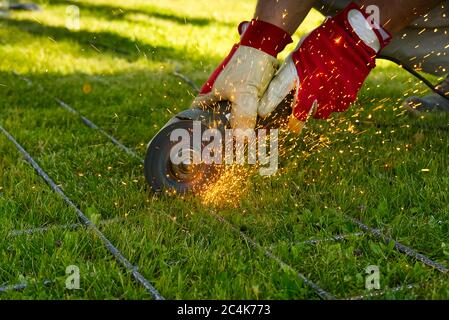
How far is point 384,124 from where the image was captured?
15.0 ft

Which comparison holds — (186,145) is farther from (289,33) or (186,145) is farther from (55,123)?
(55,123)

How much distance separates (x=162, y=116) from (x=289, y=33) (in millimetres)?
1540

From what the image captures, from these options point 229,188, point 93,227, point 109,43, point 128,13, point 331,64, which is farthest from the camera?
point 128,13

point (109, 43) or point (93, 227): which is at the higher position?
point (109, 43)

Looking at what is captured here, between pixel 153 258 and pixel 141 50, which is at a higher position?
pixel 141 50

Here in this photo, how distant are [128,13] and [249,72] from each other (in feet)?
24.2

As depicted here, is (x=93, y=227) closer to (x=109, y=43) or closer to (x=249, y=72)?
(x=249, y=72)

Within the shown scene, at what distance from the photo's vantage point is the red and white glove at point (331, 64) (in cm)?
321

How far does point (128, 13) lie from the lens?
405 inches

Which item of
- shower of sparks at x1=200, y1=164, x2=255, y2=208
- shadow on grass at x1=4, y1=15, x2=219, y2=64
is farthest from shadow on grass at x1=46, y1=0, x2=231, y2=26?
shower of sparks at x1=200, y1=164, x2=255, y2=208

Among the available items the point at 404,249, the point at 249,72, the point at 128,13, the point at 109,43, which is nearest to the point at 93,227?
the point at 249,72

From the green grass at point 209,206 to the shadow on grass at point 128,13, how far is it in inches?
155

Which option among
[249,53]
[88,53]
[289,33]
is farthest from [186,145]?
[88,53]

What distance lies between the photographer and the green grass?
2.57 meters
